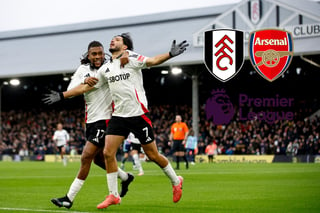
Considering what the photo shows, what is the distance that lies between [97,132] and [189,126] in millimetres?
34032

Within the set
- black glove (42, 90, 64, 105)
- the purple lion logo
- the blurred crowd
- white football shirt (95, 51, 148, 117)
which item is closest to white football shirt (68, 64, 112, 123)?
black glove (42, 90, 64, 105)

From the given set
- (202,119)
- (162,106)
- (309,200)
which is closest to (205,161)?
(202,119)

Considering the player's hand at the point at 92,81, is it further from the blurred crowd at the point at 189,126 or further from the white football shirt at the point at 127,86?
the blurred crowd at the point at 189,126

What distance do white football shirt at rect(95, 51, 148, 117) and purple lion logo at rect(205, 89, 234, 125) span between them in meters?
32.6

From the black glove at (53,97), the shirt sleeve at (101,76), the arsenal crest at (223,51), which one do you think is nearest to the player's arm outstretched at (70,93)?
the black glove at (53,97)

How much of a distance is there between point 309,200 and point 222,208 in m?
1.83

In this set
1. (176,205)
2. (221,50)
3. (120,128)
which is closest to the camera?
(120,128)

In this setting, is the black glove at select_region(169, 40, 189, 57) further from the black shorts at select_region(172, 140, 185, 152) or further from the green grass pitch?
the black shorts at select_region(172, 140, 185, 152)

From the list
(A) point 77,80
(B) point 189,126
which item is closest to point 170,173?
(A) point 77,80

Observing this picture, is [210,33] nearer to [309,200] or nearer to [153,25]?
[153,25]

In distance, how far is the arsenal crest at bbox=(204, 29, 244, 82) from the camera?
32.6 m

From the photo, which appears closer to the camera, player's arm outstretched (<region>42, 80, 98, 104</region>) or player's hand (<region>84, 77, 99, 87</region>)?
player's hand (<region>84, 77, 99, 87</region>)

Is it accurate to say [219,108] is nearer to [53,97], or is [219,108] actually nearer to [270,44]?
[270,44]

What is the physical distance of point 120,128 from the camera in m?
9.02
